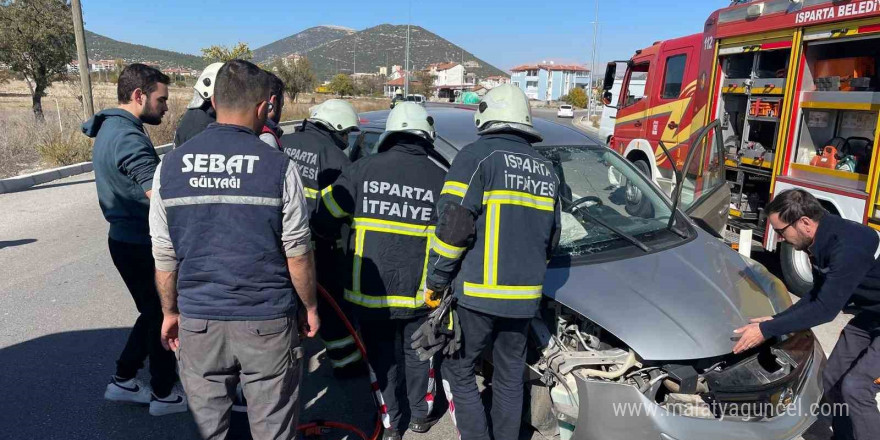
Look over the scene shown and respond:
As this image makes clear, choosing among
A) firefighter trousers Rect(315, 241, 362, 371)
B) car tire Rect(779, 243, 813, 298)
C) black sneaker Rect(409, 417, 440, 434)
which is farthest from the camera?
car tire Rect(779, 243, 813, 298)

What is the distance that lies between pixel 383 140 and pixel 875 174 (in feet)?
15.0

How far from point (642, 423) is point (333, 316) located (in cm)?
191

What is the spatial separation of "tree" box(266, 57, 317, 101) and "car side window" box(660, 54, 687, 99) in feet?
121

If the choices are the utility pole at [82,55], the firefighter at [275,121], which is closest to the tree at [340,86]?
the utility pole at [82,55]

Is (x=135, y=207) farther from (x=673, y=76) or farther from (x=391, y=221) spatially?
(x=673, y=76)

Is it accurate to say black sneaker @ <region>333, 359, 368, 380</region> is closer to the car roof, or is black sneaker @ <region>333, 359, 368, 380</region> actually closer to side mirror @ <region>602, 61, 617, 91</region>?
the car roof

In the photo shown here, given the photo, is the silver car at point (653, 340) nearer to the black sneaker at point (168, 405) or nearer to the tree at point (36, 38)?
the black sneaker at point (168, 405)

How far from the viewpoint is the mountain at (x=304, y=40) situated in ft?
519

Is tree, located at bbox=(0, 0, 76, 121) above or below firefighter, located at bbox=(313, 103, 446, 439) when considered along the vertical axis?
above

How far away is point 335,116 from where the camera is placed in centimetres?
388

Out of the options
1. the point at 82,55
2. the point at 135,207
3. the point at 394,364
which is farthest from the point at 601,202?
the point at 82,55

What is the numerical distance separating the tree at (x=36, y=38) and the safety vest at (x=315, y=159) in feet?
60.5

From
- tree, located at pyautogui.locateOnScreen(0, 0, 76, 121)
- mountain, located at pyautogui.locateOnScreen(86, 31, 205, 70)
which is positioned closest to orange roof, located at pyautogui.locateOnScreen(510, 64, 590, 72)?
mountain, located at pyautogui.locateOnScreen(86, 31, 205, 70)

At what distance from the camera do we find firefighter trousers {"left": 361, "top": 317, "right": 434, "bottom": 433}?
310 centimetres
